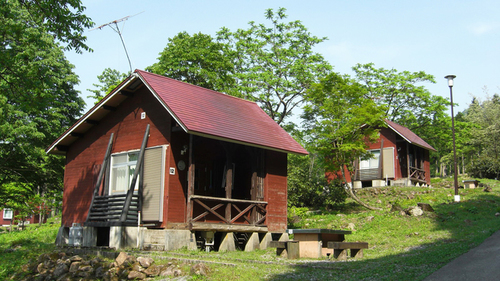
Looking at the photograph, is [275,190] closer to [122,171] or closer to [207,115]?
[207,115]

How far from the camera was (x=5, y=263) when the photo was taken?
15.2m

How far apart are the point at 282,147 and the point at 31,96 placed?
9219 millimetres

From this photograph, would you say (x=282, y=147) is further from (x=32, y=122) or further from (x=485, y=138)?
(x=485, y=138)

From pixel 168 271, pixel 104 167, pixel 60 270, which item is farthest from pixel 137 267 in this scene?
pixel 104 167

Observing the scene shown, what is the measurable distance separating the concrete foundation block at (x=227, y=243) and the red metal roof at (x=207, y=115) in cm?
331

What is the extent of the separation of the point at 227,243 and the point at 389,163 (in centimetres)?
1982

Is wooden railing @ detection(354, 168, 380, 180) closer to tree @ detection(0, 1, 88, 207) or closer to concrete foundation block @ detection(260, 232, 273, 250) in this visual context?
concrete foundation block @ detection(260, 232, 273, 250)

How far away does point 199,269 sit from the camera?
10.4 meters

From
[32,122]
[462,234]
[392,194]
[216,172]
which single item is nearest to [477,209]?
[462,234]

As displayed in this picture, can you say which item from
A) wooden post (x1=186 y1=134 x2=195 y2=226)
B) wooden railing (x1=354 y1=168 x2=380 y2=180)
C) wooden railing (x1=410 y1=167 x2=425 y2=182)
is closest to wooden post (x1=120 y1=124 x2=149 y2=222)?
wooden post (x1=186 y1=134 x2=195 y2=226)

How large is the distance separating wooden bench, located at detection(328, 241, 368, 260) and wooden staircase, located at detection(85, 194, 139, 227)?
6.44 m

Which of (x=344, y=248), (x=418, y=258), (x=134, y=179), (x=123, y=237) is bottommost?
(x=418, y=258)

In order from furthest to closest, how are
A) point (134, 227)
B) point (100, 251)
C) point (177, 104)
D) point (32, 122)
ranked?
point (32, 122) → point (177, 104) → point (134, 227) → point (100, 251)

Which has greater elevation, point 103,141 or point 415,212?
point 103,141
